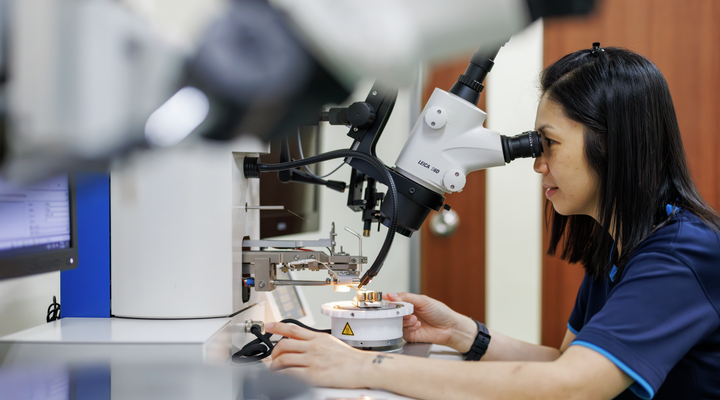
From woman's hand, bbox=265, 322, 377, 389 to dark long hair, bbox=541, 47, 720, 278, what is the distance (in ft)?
1.49

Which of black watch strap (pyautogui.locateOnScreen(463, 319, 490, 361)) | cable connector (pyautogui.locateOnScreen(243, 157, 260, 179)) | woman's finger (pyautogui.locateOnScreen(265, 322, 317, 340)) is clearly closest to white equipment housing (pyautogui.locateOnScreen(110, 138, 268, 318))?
cable connector (pyautogui.locateOnScreen(243, 157, 260, 179))

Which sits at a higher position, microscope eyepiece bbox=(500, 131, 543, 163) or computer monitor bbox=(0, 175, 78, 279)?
microscope eyepiece bbox=(500, 131, 543, 163)

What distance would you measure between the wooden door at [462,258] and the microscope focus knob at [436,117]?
4.12 feet

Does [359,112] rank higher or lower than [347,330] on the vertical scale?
higher

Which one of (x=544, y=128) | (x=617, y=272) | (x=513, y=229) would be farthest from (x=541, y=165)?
(x=513, y=229)

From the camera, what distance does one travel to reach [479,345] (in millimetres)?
1021

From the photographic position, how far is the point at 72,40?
141 mm

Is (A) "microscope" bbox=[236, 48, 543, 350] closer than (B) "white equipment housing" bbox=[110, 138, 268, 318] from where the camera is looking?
Yes

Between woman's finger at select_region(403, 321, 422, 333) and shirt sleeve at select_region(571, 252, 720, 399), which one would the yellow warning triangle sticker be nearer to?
woman's finger at select_region(403, 321, 422, 333)

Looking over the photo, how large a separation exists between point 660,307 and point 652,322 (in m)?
0.02

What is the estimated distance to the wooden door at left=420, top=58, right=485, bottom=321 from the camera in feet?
A: 6.29

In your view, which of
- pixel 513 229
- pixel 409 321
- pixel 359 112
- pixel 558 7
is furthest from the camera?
pixel 513 229

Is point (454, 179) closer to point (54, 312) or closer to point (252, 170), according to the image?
point (252, 170)

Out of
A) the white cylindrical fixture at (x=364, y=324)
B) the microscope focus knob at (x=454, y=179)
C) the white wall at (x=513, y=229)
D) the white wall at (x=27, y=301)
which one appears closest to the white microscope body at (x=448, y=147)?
the microscope focus knob at (x=454, y=179)
